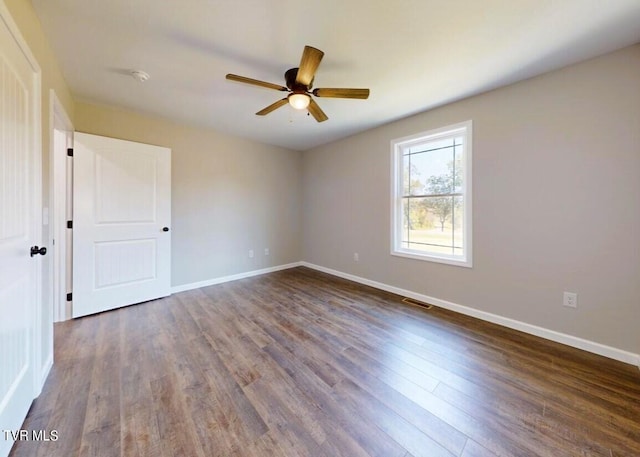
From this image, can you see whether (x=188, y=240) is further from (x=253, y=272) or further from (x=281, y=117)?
(x=281, y=117)

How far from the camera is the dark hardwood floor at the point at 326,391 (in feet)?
4.15

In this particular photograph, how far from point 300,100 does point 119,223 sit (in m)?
2.61

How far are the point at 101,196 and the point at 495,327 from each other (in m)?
4.50

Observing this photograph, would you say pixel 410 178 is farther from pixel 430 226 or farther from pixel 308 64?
pixel 308 64

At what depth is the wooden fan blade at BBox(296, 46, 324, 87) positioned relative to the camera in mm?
1581

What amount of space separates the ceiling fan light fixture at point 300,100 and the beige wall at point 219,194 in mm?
2267

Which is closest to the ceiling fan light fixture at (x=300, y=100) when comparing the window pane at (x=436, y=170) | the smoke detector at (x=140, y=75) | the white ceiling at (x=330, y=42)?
the white ceiling at (x=330, y=42)

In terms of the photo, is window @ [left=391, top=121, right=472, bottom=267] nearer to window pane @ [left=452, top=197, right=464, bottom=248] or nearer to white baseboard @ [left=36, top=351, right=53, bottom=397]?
window pane @ [left=452, top=197, right=464, bottom=248]

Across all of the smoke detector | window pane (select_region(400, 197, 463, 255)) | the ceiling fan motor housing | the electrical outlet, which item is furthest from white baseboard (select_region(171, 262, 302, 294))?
the electrical outlet

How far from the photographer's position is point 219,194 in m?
3.96

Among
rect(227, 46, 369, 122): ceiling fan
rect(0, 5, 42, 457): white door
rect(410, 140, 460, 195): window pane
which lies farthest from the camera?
rect(410, 140, 460, 195): window pane

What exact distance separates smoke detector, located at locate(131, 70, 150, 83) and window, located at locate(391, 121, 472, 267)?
2.89m

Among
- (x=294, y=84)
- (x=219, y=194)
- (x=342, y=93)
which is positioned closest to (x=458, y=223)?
(x=342, y=93)

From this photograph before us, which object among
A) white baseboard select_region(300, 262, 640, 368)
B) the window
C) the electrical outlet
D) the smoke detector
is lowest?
white baseboard select_region(300, 262, 640, 368)
